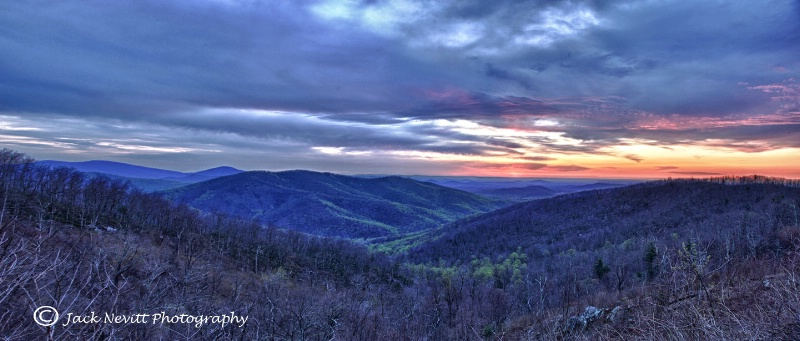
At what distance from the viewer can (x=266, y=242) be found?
11462 centimetres

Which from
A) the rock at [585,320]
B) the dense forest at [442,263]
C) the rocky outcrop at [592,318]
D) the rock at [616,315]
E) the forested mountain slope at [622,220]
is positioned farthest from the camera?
the forested mountain slope at [622,220]

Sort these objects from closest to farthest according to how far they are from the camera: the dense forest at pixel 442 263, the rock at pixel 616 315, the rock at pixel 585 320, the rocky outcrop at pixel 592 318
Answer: the rock at pixel 616 315 < the rocky outcrop at pixel 592 318 < the rock at pixel 585 320 < the dense forest at pixel 442 263

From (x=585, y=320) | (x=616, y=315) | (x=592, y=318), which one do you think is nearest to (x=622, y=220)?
(x=592, y=318)

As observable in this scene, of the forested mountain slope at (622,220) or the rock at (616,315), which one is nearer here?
the rock at (616,315)

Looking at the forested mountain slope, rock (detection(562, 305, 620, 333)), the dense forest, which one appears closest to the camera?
rock (detection(562, 305, 620, 333))

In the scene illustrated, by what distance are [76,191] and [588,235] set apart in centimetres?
17477

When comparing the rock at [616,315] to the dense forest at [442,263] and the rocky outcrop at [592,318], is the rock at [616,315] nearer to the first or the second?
the rocky outcrop at [592,318]

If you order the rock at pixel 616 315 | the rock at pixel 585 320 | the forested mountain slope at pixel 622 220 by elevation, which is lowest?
the forested mountain slope at pixel 622 220

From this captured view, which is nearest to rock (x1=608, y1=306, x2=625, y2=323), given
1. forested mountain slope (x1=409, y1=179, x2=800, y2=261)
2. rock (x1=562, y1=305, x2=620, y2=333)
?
rock (x1=562, y1=305, x2=620, y2=333)

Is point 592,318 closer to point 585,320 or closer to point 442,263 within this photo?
point 585,320

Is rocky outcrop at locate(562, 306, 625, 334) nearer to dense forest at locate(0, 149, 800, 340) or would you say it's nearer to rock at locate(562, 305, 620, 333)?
rock at locate(562, 305, 620, 333)

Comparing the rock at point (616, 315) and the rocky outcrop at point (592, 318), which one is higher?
the rock at point (616, 315)

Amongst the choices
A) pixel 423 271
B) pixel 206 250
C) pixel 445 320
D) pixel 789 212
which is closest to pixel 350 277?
pixel 423 271

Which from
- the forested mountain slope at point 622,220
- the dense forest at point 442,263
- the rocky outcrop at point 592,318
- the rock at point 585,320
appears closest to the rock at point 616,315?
the rocky outcrop at point 592,318
